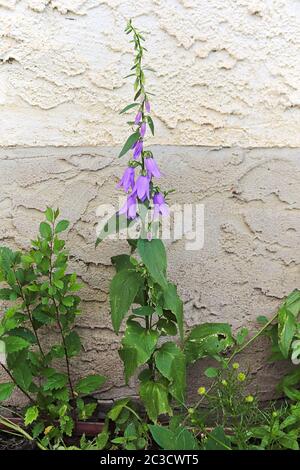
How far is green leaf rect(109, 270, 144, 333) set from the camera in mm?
1670

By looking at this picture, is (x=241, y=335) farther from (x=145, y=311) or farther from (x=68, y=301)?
(x=68, y=301)

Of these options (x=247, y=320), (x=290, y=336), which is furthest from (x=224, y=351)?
(x=290, y=336)

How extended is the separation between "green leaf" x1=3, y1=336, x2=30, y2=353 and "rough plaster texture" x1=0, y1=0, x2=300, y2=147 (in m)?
0.65

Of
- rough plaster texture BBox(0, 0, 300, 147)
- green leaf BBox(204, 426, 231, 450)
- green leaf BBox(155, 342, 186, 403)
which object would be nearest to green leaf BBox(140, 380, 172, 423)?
green leaf BBox(155, 342, 186, 403)

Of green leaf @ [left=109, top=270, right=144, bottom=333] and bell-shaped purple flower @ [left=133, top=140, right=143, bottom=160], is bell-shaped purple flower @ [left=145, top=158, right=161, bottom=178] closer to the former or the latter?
bell-shaped purple flower @ [left=133, top=140, right=143, bottom=160]

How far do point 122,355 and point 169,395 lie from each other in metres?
0.24

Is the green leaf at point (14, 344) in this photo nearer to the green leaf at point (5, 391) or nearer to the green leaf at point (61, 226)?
the green leaf at point (5, 391)

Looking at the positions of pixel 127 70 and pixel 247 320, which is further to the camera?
pixel 247 320

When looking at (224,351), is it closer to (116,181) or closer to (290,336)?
(290,336)

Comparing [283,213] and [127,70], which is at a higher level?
[127,70]

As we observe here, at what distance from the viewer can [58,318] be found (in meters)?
1.85
